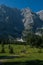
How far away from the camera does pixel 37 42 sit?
515 feet

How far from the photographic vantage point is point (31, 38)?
161500 mm

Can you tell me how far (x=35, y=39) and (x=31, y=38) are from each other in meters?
3.62

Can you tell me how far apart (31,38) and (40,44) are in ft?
33.2

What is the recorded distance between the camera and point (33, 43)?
15788cm

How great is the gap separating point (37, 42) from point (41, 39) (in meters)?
4.02

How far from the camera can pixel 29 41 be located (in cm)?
16100

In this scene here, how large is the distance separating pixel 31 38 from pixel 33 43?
543 centimetres

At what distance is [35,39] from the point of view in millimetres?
159750

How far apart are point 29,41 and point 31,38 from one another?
115 inches

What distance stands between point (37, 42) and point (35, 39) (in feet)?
12.5

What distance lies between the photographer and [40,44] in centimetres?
15525
